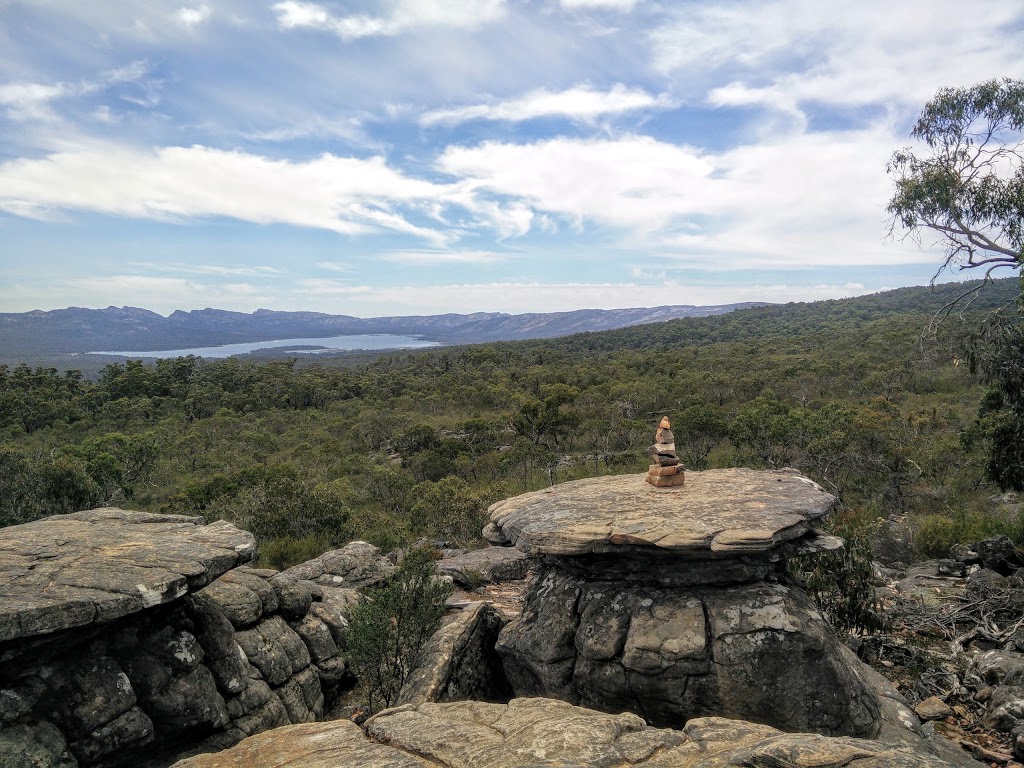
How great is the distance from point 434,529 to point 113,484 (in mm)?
17225

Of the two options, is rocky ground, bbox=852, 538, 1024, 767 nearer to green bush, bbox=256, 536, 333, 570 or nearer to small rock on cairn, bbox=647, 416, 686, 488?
small rock on cairn, bbox=647, 416, 686, 488

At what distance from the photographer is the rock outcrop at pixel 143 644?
6.06 m

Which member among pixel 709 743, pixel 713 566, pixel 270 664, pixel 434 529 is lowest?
pixel 434 529

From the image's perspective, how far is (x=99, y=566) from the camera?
7.13 m

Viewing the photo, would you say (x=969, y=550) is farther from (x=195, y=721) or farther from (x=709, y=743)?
(x=195, y=721)

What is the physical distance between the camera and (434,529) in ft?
74.9

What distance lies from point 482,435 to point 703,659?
34.8 metres

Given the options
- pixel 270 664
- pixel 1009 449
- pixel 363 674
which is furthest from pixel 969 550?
pixel 270 664

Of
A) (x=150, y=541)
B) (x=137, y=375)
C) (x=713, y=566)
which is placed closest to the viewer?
(x=713, y=566)

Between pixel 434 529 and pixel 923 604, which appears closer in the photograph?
pixel 923 604

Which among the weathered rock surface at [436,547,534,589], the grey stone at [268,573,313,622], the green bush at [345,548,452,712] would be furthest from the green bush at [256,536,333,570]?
the green bush at [345,548,452,712]

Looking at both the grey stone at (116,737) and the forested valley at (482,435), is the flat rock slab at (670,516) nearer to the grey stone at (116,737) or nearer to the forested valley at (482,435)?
the forested valley at (482,435)

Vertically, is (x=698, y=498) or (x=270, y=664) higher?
(x=698, y=498)

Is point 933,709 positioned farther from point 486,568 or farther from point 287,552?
point 287,552
